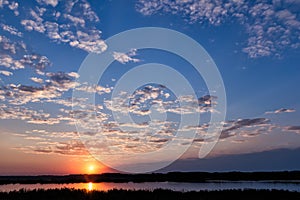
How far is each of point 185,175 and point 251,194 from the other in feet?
322

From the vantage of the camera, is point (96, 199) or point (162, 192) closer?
point (96, 199)

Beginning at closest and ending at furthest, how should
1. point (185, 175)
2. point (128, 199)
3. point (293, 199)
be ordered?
point (293, 199), point (128, 199), point (185, 175)

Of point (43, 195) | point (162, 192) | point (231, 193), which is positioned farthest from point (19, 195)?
point (231, 193)

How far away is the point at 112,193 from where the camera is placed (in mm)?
34156

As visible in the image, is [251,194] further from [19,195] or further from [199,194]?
[19,195]

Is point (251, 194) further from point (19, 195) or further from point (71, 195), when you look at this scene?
point (19, 195)

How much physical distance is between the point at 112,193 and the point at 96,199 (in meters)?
2.78

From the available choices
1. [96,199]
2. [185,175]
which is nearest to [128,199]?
[96,199]

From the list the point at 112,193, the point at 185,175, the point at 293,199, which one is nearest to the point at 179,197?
the point at 112,193

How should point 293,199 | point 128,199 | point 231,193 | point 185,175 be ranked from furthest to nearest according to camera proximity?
1. point 185,175
2. point 231,193
3. point 128,199
4. point 293,199

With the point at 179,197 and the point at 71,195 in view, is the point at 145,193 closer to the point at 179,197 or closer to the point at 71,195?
the point at 179,197

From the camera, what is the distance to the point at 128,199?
103 ft

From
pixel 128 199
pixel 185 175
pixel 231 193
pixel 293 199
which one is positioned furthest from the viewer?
pixel 185 175

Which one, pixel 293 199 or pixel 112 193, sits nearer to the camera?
pixel 293 199
